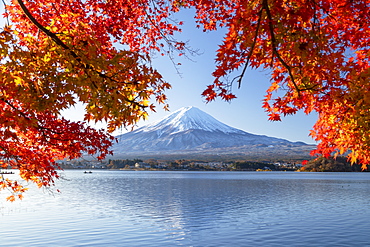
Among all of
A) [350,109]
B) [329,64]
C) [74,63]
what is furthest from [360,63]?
[74,63]

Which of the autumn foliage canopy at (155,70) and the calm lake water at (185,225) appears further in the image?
the calm lake water at (185,225)

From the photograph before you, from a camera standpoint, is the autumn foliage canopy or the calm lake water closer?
the autumn foliage canopy

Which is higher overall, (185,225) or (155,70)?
(155,70)

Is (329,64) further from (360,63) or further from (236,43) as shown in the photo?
(360,63)

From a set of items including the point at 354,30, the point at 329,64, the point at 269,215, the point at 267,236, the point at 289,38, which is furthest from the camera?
the point at 269,215

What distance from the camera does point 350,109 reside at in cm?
1141

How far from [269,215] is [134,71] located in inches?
1087

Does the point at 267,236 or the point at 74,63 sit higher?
the point at 74,63

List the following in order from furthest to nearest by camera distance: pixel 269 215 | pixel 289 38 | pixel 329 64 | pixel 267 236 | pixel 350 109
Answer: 1. pixel 269 215
2. pixel 267 236
3. pixel 350 109
4. pixel 329 64
5. pixel 289 38

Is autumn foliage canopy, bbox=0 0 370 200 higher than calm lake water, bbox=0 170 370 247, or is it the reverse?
autumn foliage canopy, bbox=0 0 370 200

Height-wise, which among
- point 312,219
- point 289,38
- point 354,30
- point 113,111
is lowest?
point 312,219

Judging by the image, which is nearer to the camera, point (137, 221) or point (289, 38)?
point (289, 38)

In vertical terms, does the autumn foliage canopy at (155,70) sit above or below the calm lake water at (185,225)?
above

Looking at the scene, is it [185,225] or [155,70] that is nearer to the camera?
[155,70]
